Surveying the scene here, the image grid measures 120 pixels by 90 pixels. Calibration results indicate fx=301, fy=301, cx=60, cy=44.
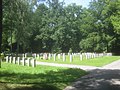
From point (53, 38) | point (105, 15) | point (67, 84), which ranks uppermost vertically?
point (105, 15)

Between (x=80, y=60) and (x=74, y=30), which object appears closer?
(x=80, y=60)

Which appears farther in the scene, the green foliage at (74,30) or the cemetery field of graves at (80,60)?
the green foliage at (74,30)

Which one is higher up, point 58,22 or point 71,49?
point 58,22

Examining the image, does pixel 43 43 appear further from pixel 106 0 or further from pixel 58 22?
pixel 106 0

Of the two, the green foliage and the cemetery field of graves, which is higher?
the green foliage

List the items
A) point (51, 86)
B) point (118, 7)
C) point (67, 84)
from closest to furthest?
point (51, 86) < point (67, 84) < point (118, 7)

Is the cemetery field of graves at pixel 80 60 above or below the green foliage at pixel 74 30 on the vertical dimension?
below

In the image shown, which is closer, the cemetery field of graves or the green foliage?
the cemetery field of graves

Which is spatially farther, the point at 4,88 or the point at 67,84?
the point at 67,84

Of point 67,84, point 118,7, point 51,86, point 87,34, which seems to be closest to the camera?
point 51,86

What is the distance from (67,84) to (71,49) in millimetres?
77322

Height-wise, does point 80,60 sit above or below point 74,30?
below

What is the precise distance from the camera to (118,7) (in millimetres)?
69938

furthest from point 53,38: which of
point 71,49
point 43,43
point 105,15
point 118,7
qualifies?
point 118,7
